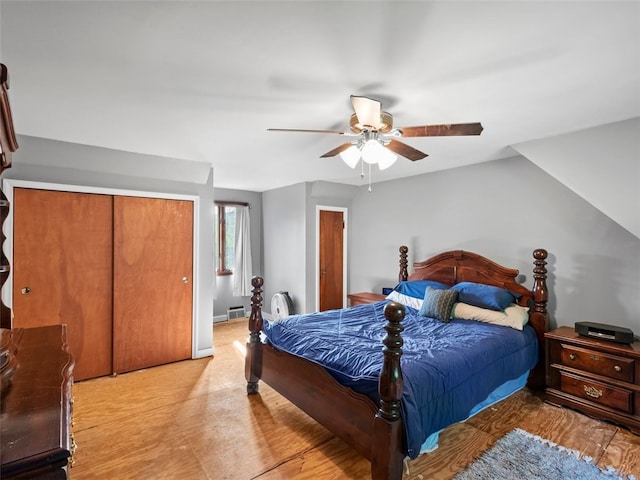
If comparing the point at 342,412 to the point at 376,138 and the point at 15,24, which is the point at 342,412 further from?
the point at 15,24

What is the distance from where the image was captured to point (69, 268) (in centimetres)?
320

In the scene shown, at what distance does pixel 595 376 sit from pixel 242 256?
4.80 m

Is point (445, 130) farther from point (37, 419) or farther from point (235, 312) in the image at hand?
point (235, 312)

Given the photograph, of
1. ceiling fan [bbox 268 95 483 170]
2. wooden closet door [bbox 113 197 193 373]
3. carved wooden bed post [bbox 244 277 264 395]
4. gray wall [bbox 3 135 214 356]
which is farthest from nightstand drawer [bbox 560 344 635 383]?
wooden closet door [bbox 113 197 193 373]

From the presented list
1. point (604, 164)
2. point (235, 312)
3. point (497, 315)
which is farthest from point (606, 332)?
point (235, 312)

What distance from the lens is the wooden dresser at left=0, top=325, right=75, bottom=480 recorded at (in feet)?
2.46

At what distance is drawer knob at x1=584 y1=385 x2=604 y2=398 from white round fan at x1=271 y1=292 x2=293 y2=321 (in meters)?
3.63

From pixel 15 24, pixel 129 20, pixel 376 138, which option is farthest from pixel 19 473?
pixel 376 138

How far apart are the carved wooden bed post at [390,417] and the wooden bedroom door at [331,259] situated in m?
3.41

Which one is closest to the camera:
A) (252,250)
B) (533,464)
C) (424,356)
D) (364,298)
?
(533,464)

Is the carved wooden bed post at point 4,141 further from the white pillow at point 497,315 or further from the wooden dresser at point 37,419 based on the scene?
the white pillow at point 497,315

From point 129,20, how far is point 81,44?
0.36m

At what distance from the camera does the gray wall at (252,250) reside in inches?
219

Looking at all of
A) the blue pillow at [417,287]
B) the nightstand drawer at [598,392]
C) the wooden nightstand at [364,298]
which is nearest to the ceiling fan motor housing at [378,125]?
the blue pillow at [417,287]
